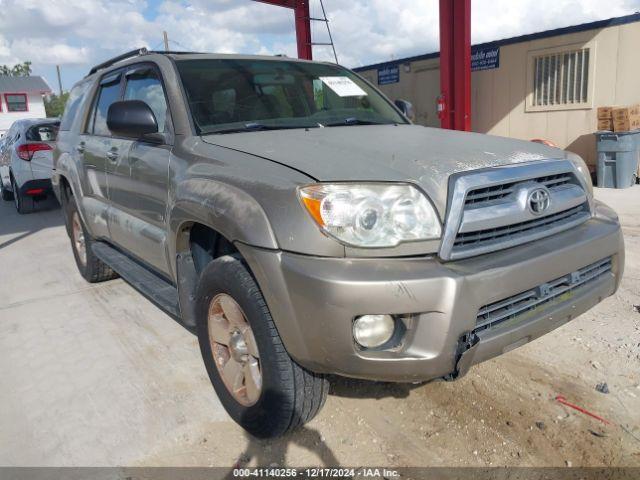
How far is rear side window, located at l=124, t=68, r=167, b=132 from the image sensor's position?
3.34 metres

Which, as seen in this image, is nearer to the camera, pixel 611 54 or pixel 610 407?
pixel 610 407

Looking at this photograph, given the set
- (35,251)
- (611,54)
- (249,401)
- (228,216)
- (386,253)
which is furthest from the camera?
(611,54)

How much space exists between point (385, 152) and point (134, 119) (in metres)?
1.44

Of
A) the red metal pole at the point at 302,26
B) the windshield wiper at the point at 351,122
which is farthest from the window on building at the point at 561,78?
the windshield wiper at the point at 351,122

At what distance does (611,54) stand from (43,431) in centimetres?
1039

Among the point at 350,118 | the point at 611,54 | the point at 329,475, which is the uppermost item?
the point at 611,54

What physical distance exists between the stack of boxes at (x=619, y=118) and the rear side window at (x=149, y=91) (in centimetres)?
821

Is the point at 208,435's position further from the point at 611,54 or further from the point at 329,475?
the point at 611,54

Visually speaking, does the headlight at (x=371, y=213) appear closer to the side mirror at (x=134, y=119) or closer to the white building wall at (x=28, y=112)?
the side mirror at (x=134, y=119)

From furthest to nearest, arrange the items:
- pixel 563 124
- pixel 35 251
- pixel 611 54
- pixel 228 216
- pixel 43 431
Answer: pixel 563 124 → pixel 611 54 → pixel 35 251 → pixel 43 431 → pixel 228 216

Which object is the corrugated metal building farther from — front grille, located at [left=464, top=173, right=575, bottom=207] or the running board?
the running board

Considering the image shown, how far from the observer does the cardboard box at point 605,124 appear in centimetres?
937

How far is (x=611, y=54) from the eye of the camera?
9.70 meters

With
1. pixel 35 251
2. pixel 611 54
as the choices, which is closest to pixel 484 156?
pixel 35 251
